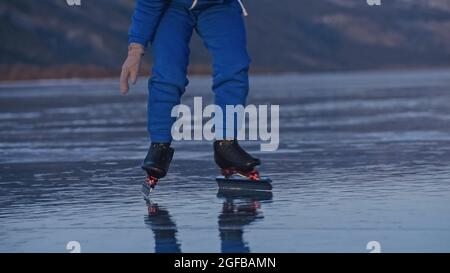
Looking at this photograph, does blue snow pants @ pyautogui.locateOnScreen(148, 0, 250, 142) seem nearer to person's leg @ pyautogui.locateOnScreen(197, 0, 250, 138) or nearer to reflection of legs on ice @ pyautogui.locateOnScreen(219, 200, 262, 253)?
person's leg @ pyautogui.locateOnScreen(197, 0, 250, 138)

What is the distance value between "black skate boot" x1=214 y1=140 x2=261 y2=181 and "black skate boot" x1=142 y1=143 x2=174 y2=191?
32 centimetres

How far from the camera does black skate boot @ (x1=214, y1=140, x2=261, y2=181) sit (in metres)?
8.30

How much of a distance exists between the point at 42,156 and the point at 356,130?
469 cm

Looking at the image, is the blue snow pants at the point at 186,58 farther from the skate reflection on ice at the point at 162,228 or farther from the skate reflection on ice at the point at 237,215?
the skate reflection on ice at the point at 162,228

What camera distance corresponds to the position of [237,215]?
707cm

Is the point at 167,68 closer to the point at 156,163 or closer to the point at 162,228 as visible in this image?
the point at 156,163

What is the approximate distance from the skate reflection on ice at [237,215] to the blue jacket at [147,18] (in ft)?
3.59

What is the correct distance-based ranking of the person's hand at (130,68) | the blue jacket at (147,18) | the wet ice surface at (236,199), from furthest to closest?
1. the blue jacket at (147,18)
2. the person's hand at (130,68)
3. the wet ice surface at (236,199)

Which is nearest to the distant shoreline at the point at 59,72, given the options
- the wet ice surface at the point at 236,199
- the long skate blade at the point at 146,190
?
the wet ice surface at the point at 236,199

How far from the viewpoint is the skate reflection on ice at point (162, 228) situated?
19.5 feet

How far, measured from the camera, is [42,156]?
1201 centimetres
